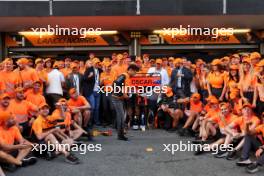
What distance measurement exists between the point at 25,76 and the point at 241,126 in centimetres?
496

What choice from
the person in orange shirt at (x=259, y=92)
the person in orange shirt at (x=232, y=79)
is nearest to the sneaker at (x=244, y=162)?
the person in orange shirt at (x=259, y=92)

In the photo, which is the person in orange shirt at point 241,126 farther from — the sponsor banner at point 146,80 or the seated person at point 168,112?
the sponsor banner at point 146,80

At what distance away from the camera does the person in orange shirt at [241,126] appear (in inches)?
358

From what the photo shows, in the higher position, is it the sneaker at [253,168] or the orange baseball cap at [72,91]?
the orange baseball cap at [72,91]

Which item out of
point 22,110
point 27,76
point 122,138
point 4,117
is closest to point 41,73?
point 27,76

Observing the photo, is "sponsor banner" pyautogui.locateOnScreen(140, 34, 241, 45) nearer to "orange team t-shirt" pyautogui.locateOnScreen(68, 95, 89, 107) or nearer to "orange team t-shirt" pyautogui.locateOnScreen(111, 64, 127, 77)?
"orange team t-shirt" pyautogui.locateOnScreen(111, 64, 127, 77)

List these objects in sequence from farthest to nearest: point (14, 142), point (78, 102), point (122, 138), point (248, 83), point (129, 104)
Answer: point (129, 104) < point (78, 102) < point (122, 138) < point (248, 83) < point (14, 142)

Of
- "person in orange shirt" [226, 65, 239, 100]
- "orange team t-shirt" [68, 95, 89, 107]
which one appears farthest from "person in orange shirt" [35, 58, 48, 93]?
"person in orange shirt" [226, 65, 239, 100]

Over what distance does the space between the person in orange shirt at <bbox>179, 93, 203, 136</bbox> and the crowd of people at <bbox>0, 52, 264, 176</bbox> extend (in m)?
0.02

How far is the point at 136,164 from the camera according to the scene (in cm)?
907

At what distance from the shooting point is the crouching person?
363 inches

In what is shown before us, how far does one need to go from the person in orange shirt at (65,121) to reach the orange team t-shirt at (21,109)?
47 cm

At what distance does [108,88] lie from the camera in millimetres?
13109

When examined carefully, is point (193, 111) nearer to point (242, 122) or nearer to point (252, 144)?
point (242, 122)
